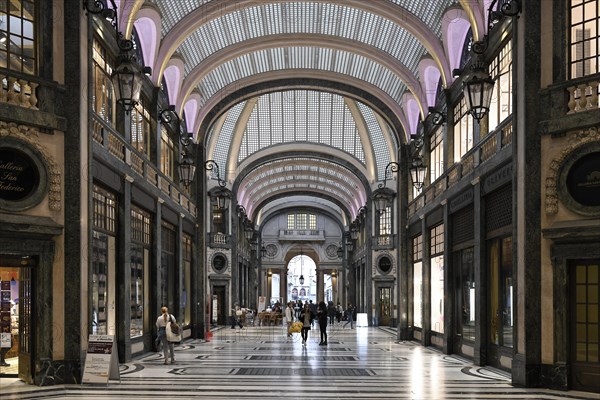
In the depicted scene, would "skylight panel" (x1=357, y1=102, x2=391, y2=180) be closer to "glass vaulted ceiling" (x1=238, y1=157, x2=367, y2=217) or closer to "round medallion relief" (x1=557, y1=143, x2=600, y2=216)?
"glass vaulted ceiling" (x1=238, y1=157, x2=367, y2=217)

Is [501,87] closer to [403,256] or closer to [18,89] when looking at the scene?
[18,89]

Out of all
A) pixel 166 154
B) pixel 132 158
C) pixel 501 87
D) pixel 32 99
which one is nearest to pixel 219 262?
pixel 166 154

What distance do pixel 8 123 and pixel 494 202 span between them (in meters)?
9.54

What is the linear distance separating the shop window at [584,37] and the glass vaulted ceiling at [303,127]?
21.3 m

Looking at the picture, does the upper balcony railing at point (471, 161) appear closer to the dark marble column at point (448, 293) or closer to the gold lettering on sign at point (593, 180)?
the dark marble column at point (448, 293)

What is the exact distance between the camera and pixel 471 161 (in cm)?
1786

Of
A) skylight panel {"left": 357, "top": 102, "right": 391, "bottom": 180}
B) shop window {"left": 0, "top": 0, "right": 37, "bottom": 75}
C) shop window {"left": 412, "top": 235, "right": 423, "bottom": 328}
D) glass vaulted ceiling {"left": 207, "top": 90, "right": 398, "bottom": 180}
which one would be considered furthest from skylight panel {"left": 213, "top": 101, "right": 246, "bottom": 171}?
shop window {"left": 0, "top": 0, "right": 37, "bottom": 75}

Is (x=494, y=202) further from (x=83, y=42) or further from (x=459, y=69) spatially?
(x=83, y=42)

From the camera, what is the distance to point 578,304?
12.3 metres

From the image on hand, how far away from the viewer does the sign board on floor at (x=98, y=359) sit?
488 inches

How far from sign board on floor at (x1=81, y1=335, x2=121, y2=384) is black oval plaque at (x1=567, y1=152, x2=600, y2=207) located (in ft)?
25.4

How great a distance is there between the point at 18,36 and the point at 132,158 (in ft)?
19.9

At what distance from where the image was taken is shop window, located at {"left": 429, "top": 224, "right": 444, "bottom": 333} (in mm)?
21797

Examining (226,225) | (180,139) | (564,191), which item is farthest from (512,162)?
(226,225)
